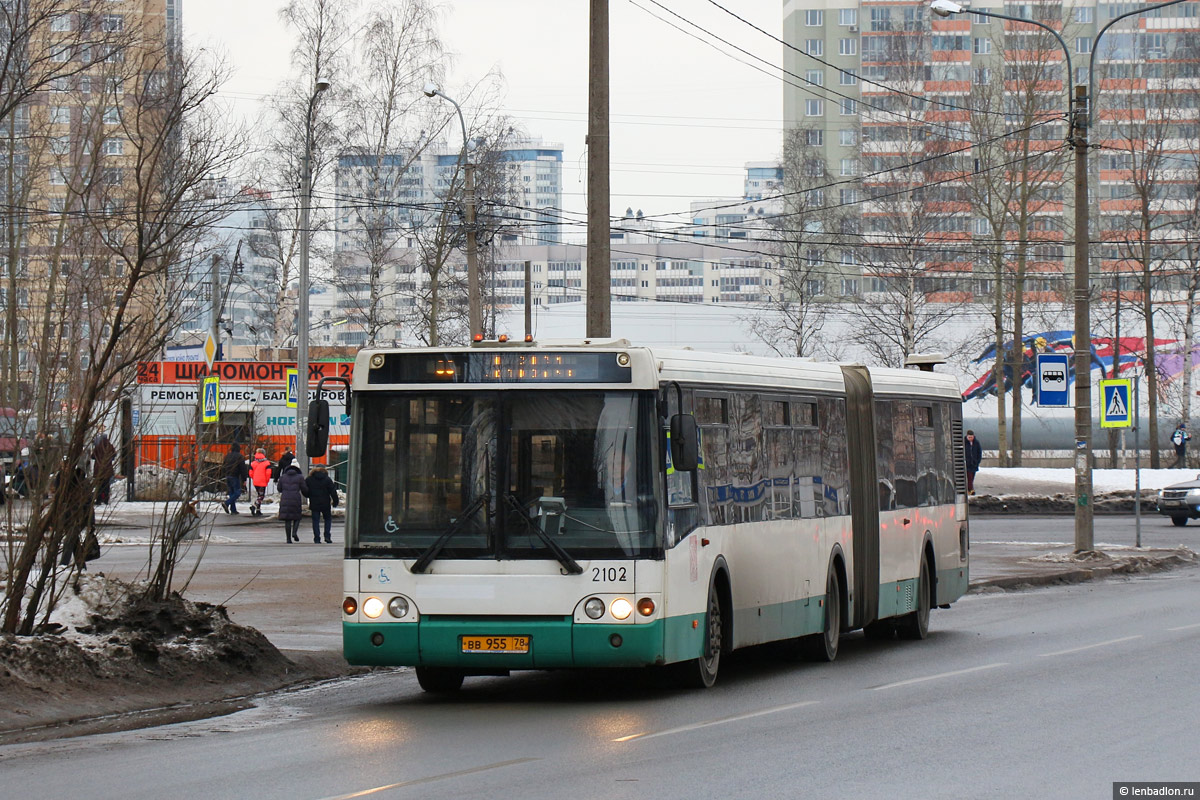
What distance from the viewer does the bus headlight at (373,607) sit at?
12.5 metres

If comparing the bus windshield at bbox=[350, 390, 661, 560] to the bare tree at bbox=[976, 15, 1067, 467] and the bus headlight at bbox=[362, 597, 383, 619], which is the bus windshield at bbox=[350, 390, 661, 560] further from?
the bare tree at bbox=[976, 15, 1067, 467]

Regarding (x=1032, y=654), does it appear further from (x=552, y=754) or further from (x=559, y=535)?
(x=552, y=754)

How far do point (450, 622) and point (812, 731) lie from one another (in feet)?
9.14

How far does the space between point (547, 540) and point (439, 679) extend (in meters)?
1.96

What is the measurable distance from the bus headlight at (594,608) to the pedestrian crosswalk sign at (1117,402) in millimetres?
18928

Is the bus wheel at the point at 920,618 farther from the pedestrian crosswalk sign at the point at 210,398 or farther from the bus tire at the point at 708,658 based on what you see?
the pedestrian crosswalk sign at the point at 210,398

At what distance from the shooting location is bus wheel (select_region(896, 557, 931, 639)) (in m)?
18.3

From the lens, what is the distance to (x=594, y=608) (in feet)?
40.1

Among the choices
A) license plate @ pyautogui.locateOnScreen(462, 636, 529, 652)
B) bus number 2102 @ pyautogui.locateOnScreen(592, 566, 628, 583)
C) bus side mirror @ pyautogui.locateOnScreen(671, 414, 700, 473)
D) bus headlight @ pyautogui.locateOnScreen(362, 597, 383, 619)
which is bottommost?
license plate @ pyautogui.locateOnScreen(462, 636, 529, 652)

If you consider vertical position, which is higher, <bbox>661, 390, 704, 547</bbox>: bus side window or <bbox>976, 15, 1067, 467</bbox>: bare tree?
<bbox>976, 15, 1067, 467</bbox>: bare tree

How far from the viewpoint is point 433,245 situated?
185ft

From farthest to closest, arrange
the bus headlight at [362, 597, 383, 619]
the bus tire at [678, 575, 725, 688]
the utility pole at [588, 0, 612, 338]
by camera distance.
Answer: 1. the utility pole at [588, 0, 612, 338]
2. the bus tire at [678, 575, 725, 688]
3. the bus headlight at [362, 597, 383, 619]

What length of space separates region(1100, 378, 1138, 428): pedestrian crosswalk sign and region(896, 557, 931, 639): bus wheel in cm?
1182

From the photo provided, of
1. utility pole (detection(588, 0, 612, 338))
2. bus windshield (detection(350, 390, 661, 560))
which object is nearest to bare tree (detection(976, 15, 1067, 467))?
utility pole (detection(588, 0, 612, 338))
